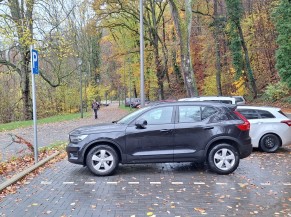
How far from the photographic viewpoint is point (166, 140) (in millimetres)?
7820

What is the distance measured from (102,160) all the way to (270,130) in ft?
19.4

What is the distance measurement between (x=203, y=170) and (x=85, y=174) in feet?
9.58

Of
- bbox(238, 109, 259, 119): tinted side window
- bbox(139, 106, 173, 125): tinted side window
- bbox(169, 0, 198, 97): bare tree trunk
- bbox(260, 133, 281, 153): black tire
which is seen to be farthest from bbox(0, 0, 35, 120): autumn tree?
bbox(169, 0, 198, 97): bare tree trunk

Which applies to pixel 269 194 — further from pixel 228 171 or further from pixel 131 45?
pixel 131 45

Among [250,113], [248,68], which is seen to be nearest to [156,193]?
[250,113]

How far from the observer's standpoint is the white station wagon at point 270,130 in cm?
1073

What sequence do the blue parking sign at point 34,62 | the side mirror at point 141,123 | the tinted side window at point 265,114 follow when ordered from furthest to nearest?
the tinted side window at point 265,114, the blue parking sign at point 34,62, the side mirror at point 141,123

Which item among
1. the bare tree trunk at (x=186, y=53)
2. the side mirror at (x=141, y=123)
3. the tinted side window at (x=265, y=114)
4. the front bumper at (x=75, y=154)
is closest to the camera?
the side mirror at (x=141, y=123)

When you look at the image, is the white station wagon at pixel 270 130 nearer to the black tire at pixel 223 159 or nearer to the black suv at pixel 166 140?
the black suv at pixel 166 140

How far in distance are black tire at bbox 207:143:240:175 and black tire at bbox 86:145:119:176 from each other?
2.29 metres

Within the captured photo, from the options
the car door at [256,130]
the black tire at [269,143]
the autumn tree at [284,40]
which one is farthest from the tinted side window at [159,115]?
the autumn tree at [284,40]

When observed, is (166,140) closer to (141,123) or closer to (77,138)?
(141,123)

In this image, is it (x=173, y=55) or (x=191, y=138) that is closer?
(x=191, y=138)

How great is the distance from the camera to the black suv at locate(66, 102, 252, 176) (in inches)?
306
